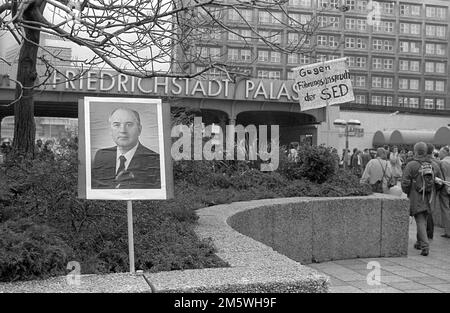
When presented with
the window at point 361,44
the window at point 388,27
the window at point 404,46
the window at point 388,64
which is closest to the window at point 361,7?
the window at point 361,44

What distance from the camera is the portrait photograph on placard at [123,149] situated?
14.6ft

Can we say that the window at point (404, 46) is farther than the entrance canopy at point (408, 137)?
Yes

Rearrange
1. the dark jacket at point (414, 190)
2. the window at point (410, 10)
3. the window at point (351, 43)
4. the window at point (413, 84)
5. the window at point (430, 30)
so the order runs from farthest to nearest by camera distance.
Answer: the window at point (413, 84)
the window at point (430, 30)
the window at point (410, 10)
the window at point (351, 43)
the dark jacket at point (414, 190)

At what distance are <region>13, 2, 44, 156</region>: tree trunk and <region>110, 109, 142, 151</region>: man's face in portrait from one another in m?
4.08

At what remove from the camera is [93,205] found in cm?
540

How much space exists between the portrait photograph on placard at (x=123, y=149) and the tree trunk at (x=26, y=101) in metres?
4.05

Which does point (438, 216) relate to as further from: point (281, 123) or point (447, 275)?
point (281, 123)

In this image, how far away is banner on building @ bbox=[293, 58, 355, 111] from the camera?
510 inches

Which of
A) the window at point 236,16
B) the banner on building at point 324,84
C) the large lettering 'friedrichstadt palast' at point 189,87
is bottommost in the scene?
the banner on building at point 324,84

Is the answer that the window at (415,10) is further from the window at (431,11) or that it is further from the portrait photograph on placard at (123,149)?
the portrait photograph on placard at (123,149)

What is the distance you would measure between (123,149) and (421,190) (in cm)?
604

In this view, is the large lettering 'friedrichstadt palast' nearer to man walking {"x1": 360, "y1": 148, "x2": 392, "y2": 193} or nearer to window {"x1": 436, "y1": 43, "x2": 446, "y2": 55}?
man walking {"x1": 360, "y1": 148, "x2": 392, "y2": 193}

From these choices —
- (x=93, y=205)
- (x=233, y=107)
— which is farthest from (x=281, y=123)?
(x=93, y=205)
